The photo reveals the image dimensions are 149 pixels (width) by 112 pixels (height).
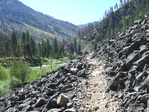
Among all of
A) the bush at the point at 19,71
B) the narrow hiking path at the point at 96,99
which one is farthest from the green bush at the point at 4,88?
the narrow hiking path at the point at 96,99

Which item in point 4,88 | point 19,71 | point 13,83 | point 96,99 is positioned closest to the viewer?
point 96,99

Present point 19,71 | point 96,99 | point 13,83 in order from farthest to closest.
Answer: point 19,71
point 13,83
point 96,99

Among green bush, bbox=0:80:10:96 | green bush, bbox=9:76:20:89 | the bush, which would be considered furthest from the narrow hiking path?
the bush

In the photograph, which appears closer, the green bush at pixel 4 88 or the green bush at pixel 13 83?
the green bush at pixel 4 88

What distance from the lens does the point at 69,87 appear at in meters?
23.2

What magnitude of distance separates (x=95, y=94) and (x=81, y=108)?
4335 mm

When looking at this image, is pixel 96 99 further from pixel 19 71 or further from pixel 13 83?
pixel 19 71

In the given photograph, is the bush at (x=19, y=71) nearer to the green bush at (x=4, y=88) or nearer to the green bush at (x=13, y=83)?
the green bush at (x=13, y=83)

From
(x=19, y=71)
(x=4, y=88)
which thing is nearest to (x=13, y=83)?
(x=4, y=88)

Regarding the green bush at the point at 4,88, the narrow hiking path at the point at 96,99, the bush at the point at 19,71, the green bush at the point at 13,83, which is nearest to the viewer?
the narrow hiking path at the point at 96,99

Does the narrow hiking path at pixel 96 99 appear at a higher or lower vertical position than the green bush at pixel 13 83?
higher

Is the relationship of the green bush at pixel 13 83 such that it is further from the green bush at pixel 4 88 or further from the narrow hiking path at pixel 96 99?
the narrow hiking path at pixel 96 99

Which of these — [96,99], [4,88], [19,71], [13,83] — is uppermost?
[19,71]

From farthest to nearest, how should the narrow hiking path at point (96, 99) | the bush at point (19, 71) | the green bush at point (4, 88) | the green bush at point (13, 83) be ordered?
1. the bush at point (19, 71)
2. the green bush at point (13, 83)
3. the green bush at point (4, 88)
4. the narrow hiking path at point (96, 99)
